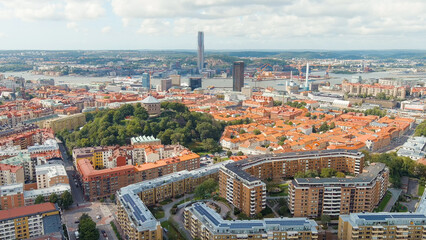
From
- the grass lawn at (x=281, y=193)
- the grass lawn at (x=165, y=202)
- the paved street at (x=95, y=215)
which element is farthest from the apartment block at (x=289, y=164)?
the paved street at (x=95, y=215)

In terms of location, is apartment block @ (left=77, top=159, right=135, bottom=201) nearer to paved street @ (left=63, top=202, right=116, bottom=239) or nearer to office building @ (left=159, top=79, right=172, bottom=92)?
paved street @ (left=63, top=202, right=116, bottom=239)

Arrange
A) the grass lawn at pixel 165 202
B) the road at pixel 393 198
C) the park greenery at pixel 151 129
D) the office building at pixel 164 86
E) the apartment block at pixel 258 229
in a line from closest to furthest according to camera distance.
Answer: the apartment block at pixel 258 229 < the road at pixel 393 198 < the grass lawn at pixel 165 202 < the park greenery at pixel 151 129 < the office building at pixel 164 86

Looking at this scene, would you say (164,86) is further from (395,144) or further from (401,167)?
(401,167)

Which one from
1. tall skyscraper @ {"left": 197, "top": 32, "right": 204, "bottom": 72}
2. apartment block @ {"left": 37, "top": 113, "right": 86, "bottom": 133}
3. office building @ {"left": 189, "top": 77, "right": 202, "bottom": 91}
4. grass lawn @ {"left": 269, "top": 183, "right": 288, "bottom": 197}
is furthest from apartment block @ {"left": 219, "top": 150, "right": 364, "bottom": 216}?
tall skyscraper @ {"left": 197, "top": 32, "right": 204, "bottom": 72}

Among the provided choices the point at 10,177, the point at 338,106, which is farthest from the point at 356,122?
the point at 10,177

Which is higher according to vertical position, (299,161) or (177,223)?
(299,161)

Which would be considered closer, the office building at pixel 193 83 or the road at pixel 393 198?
the road at pixel 393 198

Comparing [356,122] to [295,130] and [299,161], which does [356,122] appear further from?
[299,161]

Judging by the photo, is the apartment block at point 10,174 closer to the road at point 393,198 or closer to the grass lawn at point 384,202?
the grass lawn at point 384,202
